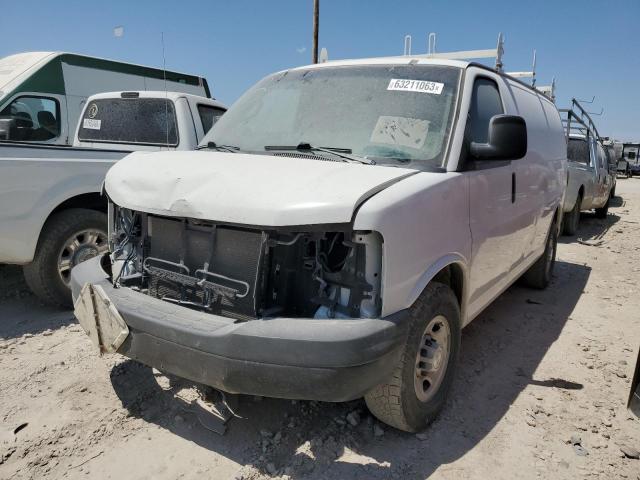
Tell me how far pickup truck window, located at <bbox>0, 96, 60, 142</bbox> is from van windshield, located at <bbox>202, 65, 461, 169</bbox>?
630cm

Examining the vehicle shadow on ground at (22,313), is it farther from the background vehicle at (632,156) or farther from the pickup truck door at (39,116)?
the background vehicle at (632,156)

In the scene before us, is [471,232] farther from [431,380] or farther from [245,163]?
[245,163]

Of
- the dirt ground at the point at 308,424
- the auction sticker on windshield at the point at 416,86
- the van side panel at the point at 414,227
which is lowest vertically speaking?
the dirt ground at the point at 308,424

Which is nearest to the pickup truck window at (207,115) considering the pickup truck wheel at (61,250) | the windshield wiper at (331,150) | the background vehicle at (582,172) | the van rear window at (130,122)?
the van rear window at (130,122)

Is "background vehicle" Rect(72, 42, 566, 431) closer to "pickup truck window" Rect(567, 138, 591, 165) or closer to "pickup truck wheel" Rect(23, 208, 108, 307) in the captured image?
"pickup truck wheel" Rect(23, 208, 108, 307)

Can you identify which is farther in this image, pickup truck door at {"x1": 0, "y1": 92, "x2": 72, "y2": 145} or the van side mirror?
pickup truck door at {"x1": 0, "y1": 92, "x2": 72, "y2": 145}

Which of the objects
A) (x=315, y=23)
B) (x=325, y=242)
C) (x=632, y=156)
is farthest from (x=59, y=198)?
(x=632, y=156)

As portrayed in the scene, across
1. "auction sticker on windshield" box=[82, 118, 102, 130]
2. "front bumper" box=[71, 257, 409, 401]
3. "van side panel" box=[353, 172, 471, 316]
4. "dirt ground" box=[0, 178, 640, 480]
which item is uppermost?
"auction sticker on windshield" box=[82, 118, 102, 130]

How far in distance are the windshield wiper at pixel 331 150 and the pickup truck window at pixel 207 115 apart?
277cm

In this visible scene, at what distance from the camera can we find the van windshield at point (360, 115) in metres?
2.89

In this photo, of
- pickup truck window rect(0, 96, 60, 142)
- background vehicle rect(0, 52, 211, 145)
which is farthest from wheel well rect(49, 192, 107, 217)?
pickup truck window rect(0, 96, 60, 142)

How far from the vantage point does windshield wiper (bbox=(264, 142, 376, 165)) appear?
2768mm

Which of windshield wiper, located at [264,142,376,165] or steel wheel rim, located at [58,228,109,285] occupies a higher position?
windshield wiper, located at [264,142,376,165]

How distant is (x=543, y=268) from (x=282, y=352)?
14.7 feet
